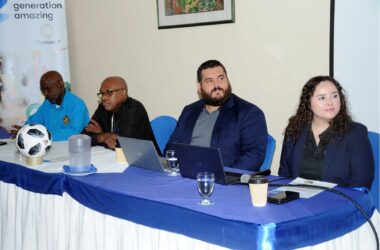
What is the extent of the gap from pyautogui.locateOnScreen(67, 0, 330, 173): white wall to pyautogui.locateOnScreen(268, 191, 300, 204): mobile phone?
208 cm

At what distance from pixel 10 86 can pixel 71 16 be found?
1100 millimetres

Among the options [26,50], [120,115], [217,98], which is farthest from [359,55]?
[26,50]

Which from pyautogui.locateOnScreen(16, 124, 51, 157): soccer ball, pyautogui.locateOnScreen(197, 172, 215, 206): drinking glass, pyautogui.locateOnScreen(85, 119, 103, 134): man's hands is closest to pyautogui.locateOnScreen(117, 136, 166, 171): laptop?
pyautogui.locateOnScreen(16, 124, 51, 157): soccer ball

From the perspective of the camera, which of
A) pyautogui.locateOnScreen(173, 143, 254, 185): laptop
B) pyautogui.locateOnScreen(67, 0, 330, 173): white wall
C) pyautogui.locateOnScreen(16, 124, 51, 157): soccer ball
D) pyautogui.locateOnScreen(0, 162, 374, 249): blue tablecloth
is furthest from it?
pyautogui.locateOnScreen(67, 0, 330, 173): white wall

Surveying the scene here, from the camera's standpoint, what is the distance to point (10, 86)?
17.8 ft

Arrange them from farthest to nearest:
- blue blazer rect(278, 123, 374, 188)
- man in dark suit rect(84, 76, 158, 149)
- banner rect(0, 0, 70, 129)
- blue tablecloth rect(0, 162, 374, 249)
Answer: banner rect(0, 0, 70, 129), man in dark suit rect(84, 76, 158, 149), blue blazer rect(278, 123, 374, 188), blue tablecloth rect(0, 162, 374, 249)

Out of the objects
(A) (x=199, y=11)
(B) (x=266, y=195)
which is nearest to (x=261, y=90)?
(A) (x=199, y=11)

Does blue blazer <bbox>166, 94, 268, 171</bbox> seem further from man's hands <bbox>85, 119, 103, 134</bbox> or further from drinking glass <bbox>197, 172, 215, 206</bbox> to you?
drinking glass <bbox>197, 172, 215, 206</bbox>

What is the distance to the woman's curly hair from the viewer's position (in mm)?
2605

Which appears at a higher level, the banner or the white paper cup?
the banner

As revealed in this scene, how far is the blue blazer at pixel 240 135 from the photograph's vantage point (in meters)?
3.05

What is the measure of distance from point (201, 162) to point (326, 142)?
0.76 meters

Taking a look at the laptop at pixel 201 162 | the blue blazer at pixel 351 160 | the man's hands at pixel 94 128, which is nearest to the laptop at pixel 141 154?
the laptop at pixel 201 162

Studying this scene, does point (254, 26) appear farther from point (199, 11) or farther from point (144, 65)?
point (144, 65)
